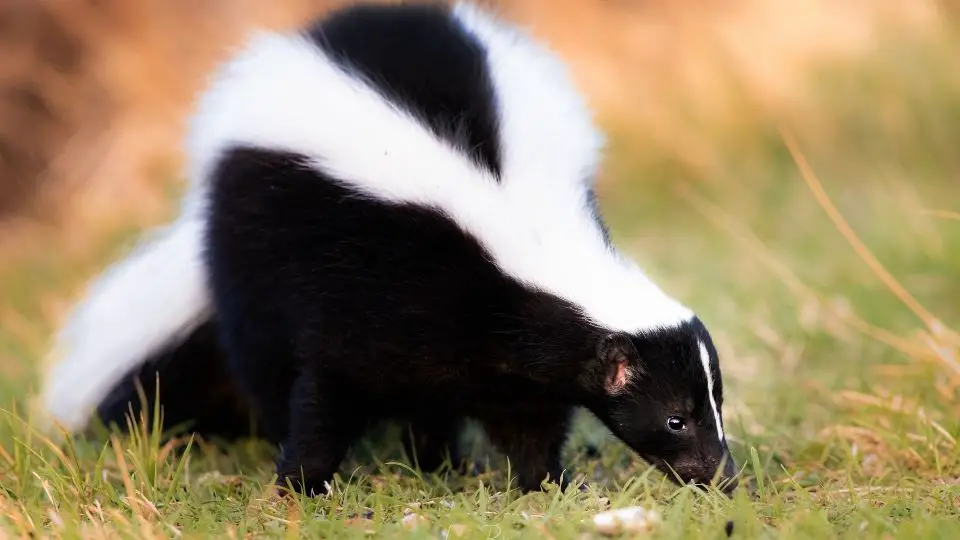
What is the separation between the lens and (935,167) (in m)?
7.42

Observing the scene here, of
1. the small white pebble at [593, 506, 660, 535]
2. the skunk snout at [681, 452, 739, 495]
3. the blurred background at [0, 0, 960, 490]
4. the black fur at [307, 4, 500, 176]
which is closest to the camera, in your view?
the small white pebble at [593, 506, 660, 535]

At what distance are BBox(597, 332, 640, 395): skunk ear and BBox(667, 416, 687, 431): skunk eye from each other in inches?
7.1

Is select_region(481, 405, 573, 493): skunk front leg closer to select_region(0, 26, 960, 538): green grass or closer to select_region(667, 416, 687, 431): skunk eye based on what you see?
select_region(0, 26, 960, 538): green grass

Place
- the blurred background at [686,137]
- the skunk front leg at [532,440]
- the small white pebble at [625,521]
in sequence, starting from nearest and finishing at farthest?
1. the small white pebble at [625,521]
2. the skunk front leg at [532,440]
3. the blurred background at [686,137]

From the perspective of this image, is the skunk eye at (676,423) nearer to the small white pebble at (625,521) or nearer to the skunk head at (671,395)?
the skunk head at (671,395)

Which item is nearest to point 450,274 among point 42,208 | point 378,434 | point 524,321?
point 524,321

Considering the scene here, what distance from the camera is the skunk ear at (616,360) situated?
11.3 ft

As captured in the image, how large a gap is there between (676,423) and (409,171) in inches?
46.4

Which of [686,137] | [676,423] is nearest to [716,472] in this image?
[676,423]

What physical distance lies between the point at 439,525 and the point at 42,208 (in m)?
6.38

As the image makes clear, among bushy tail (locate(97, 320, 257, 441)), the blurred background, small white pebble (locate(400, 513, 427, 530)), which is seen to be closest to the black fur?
small white pebble (locate(400, 513, 427, 530))

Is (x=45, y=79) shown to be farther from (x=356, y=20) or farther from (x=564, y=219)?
(x=564, y=219)

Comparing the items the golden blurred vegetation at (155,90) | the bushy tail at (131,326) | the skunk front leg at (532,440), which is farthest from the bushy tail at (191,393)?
the golden blurred vegetation at (155,90)

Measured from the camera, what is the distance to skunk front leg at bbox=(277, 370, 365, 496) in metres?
3.80
